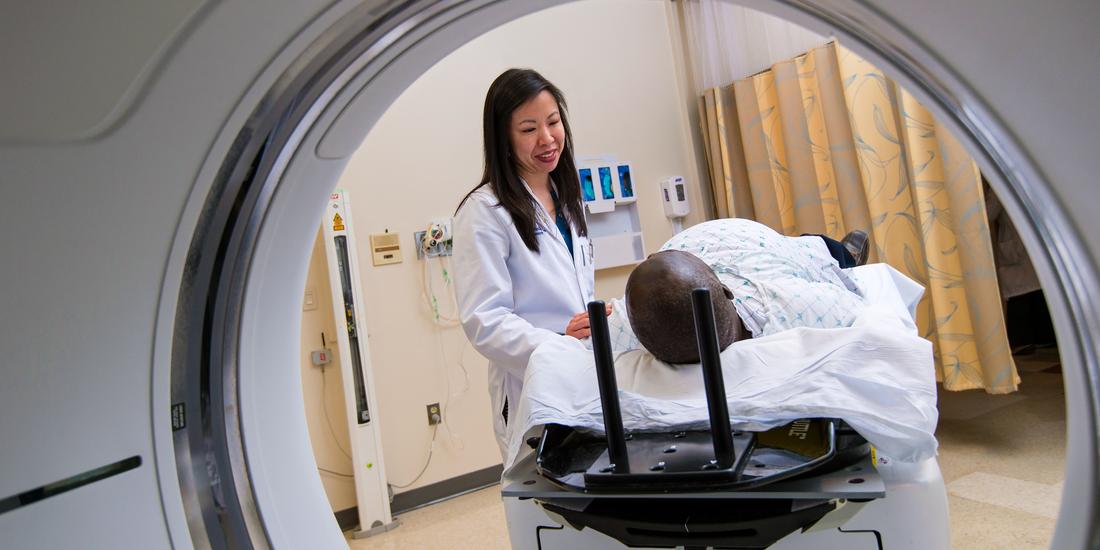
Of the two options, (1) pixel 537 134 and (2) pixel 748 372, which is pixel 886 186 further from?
(2) pixel 748 372

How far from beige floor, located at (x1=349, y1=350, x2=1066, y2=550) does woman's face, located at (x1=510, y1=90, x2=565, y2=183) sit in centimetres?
147

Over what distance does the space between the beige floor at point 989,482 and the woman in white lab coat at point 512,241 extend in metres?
1.23

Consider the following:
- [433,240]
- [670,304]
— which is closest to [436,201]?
[433,240]

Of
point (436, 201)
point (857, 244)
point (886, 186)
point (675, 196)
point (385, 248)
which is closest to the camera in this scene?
point (857, 244)

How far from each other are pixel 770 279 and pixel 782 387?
1.80 feet

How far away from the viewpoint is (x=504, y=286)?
1542 millimetres

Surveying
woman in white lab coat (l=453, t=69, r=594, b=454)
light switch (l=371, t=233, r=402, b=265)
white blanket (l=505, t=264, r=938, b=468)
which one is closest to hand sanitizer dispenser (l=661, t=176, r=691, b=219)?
light switch (l=371, t=233, r=402, b=265)

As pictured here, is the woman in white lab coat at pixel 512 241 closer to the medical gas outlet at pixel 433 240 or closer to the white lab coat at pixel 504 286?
the white lab coat at pixel 504 286

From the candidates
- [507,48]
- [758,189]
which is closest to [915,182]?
[758,189]

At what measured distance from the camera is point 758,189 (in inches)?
137

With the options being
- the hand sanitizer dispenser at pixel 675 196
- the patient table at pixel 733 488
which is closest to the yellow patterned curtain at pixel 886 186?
the hand sanitizer dispenser at pixel 675 196

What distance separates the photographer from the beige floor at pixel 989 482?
76.7 inches

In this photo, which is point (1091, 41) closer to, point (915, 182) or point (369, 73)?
point (369, 73)

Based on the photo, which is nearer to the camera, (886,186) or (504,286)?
(504,286)
